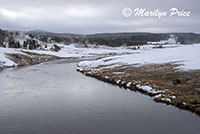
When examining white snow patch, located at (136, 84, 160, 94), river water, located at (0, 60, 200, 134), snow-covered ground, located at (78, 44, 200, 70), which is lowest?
river water, located at (0, 60, 200, 134)

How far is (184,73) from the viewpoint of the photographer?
34281mm

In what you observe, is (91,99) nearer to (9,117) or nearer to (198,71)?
(9,117)

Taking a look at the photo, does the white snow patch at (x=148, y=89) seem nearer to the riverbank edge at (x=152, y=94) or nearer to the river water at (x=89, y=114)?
the riverbank edge at (x=152, y=94)

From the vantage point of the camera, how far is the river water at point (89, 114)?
54.0 feet

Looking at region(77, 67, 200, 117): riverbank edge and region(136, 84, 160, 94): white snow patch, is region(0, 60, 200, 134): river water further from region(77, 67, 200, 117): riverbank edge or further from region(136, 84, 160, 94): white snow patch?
region(136, 84, 160, 94): white snow patch

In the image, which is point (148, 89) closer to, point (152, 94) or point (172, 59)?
point (152, 94)

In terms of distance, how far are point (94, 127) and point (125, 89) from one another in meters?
15.3

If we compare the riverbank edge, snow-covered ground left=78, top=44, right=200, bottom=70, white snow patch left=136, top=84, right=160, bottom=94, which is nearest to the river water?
the riverbank edge

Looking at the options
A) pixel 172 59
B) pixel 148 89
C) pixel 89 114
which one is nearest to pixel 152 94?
pixel 148 89

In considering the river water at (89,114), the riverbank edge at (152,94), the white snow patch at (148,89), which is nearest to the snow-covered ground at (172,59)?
the white snow patch at (148,89)

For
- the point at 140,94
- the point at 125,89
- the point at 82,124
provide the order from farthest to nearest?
the point at 125,89 → the point at 140,94 → the point at 82,124

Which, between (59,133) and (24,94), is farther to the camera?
(24,94)

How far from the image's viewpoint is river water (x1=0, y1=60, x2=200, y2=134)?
16.5 metres

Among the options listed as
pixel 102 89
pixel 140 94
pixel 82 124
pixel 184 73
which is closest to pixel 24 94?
pixel 102 89
